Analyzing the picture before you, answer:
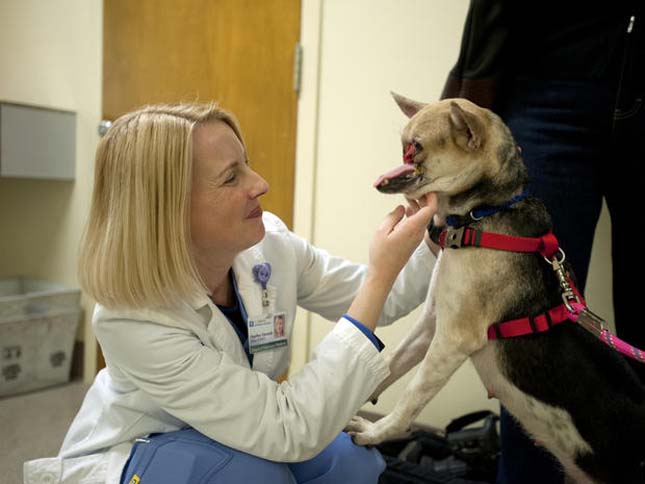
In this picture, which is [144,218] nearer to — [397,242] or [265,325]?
[265,325]

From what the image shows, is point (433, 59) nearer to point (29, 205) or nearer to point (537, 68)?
point (537, 68)

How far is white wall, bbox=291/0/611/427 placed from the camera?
2.21m

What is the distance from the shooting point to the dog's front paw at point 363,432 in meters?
1.41

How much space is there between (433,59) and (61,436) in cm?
212

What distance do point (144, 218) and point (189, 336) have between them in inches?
10.6

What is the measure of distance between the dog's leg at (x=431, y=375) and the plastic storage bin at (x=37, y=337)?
218 cm

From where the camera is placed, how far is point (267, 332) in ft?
4.71

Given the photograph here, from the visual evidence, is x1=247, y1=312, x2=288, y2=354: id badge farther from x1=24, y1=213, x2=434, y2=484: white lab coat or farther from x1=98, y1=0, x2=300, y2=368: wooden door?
x1=98, y1=0, x2=300, y2=368: wooden door

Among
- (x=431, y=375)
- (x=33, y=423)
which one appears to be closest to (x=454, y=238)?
(x=431, y=375)


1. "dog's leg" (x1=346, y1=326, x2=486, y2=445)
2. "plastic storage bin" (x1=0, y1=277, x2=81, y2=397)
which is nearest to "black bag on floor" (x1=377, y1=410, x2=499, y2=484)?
"dog's leg" (x1=346, y1=326, x2=486, y2=445)

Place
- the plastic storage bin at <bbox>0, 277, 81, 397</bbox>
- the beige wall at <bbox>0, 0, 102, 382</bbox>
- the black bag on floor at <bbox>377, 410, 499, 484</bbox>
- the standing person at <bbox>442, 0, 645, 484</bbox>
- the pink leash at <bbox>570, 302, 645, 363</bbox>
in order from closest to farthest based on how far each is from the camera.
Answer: the pink leash at <bbox>570, 302, 645, 363</bbox> < the standing person at <bbox>442, 0, 645, 484</bbox> < the black bag on floor at <bbox>377, 410, 499, 484</bbox> < the plastic storage bin at <bbox>0, 277, 81, 397</bbox> < the beige wall at <bbox>0, 0, 102, 382</bbox>

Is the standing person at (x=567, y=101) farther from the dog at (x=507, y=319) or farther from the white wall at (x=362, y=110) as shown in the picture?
the white wall at (x=362, y=110)

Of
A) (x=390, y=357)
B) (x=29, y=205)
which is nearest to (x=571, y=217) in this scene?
(x=390, y=357)

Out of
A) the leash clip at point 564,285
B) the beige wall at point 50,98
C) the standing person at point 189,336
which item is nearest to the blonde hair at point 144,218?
the standing person at point 189,336
